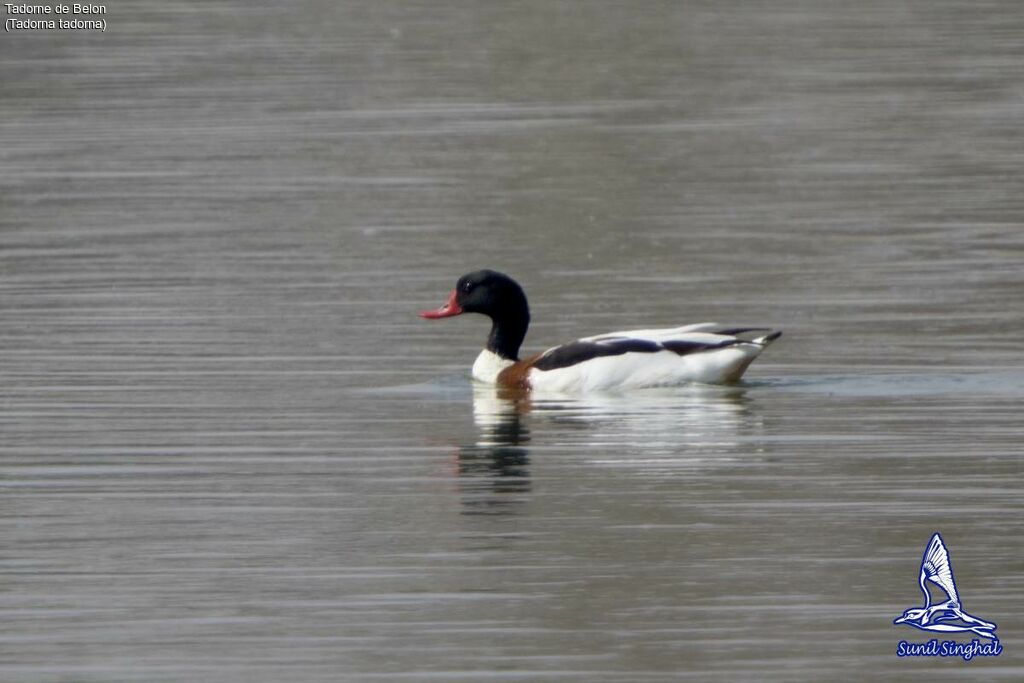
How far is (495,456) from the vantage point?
1188cm

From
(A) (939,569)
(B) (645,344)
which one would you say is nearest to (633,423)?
(B) (645,344)

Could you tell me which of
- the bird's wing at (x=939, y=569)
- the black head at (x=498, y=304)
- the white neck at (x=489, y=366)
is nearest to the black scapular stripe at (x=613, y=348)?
the white neck at (x=489, y=366)

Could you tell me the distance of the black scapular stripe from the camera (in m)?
13.7

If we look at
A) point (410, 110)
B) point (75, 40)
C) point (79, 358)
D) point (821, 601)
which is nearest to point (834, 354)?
point (79, 358)

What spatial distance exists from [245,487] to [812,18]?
35.9m

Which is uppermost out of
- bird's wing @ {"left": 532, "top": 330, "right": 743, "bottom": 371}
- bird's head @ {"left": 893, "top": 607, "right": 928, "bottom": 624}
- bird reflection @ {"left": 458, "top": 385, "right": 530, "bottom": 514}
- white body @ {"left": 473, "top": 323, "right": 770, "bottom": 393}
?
bird's wing @ {"left": 532, "top": 330, "right": 743, "bottom": 371}

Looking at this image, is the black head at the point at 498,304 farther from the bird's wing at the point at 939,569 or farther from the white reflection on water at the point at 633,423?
the bird's wing at the point at 939,569

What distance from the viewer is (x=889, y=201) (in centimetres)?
2183

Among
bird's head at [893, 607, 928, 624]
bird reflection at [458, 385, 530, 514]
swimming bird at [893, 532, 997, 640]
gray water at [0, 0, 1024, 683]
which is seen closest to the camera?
swimming bird at [893, 532, 997, 640]

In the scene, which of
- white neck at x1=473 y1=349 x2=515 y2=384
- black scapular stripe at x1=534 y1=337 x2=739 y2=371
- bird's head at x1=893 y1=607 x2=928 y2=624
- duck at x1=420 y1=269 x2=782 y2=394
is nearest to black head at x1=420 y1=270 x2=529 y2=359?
white neck at x1=473 y1=349 x2=515 y2=384

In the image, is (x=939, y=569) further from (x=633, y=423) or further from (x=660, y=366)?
(x=660, y=366)

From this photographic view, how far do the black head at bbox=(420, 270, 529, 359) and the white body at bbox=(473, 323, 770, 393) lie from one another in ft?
2.96

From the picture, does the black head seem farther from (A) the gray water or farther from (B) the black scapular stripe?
(B) the black scapular stripe

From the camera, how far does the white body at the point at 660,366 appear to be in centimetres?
1375
